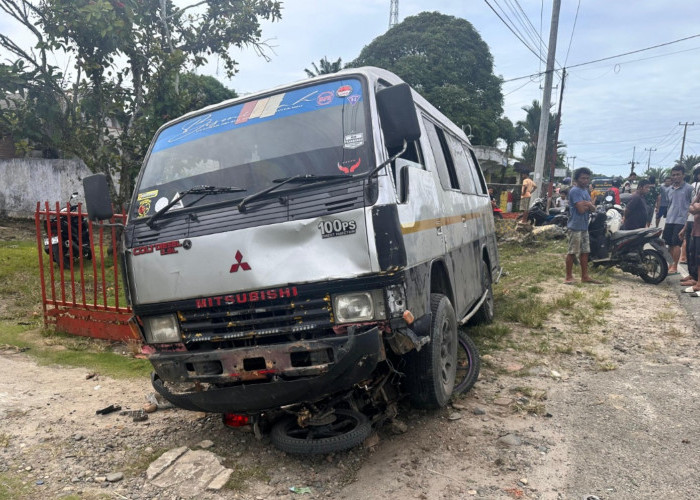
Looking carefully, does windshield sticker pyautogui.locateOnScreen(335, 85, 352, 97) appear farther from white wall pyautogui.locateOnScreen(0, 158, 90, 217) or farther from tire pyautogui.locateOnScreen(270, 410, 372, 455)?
white wall pyautogui.locateOnScreen(0, 158, 90, 217)

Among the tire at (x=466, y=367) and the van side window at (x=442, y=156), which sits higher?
the van side window at (x=442, y=156)

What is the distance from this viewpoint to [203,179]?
3.30 metres

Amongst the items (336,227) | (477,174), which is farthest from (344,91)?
(477,174)

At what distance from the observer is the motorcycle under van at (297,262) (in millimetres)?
2691

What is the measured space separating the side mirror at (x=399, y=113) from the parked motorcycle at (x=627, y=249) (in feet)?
21.7

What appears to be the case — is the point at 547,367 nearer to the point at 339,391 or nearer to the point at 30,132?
the point at 339,391

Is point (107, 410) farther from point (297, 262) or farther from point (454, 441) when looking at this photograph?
point (454, 441)

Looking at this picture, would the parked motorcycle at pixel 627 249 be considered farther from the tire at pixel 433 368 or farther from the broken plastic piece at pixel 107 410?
the broken plastic piece at pixel 107 410

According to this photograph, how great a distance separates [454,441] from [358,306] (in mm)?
1170

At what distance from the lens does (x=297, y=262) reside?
9.04 ft

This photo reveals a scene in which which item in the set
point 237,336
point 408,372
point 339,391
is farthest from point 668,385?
point 237,336

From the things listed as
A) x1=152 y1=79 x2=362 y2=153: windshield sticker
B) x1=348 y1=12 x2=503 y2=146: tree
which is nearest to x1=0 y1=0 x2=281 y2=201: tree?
x1=152 y1=79 x2=362 y2=153: windshield sticker

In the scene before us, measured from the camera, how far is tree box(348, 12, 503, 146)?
29938mm

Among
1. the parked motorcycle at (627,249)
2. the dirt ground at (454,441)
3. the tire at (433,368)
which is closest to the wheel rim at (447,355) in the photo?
the tire at (433,368)
